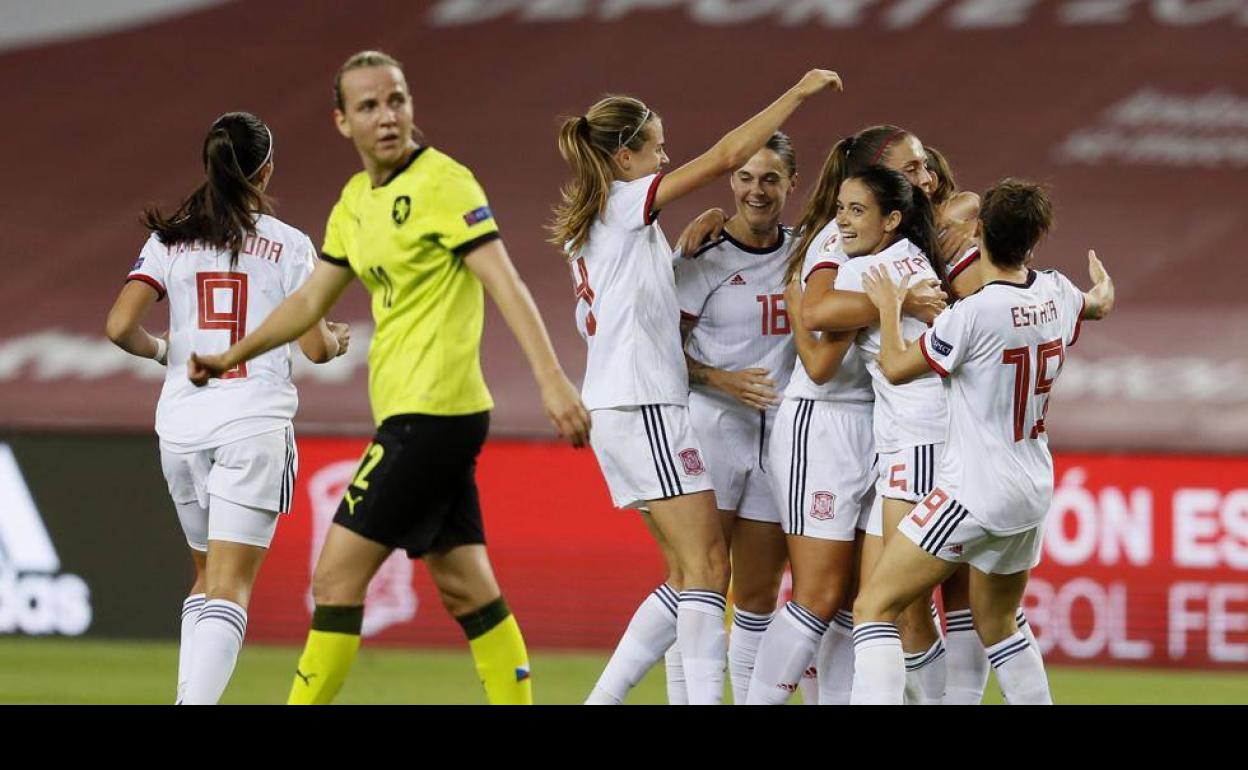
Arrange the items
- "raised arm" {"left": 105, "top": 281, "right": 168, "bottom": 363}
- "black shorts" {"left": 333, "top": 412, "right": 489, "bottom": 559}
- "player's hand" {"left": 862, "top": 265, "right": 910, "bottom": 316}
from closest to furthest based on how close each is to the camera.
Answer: "black shorts" {"left": 333, "top": 412, "right": 489, "bottom": 559} < "player's hand" {"left": 862, "top": 265, "right": 910, "bottom": 316} < "raised arm" {"left": 105, "top": 281, "right": 168, "bottom": 363}

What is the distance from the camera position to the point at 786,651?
220 inches

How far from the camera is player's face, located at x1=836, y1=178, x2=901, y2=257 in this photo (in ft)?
18.0

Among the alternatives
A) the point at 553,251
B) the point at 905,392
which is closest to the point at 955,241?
the point at 905,392

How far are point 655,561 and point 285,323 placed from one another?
5.01m

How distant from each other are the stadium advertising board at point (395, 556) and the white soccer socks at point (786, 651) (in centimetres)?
392

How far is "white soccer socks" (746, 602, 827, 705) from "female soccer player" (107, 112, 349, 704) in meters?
1.66

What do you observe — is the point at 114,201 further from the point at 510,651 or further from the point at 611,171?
the point at 510,651

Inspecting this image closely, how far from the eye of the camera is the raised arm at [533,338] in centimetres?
432

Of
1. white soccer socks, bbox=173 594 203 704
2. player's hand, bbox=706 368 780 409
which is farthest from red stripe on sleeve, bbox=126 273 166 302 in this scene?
player's hand, bbox=706 368 780 409

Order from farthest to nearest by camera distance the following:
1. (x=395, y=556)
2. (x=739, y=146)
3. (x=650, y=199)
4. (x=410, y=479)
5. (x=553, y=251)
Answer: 1. (x=553, y=251)
2. (x=395, y=556)
3. (x=650, y=199)
4. (x=739, y=146)
5. (x=410, y=479)

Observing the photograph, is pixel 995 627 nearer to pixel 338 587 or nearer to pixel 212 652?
pixel 338 587

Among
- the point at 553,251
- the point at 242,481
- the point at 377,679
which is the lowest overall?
the point at 377,679

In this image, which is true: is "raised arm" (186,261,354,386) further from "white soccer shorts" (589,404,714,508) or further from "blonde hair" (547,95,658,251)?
"white soccer shorts" (589,404,714,508)
